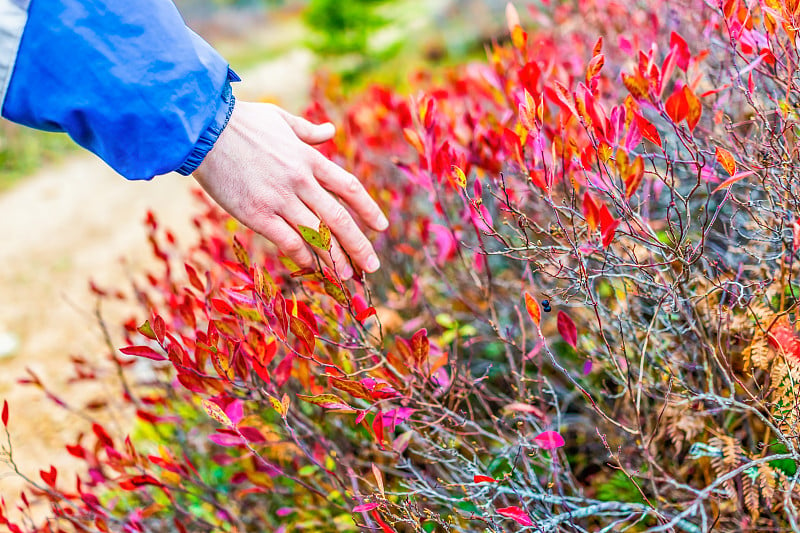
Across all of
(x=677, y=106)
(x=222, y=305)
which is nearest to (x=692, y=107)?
(x=677, y=106)

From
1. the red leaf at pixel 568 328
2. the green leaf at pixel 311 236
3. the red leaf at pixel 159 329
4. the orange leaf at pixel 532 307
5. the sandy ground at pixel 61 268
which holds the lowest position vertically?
the sandy ground at pixel 61 268

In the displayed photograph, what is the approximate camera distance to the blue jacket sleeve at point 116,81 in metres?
1.24

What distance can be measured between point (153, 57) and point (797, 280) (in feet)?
5.34

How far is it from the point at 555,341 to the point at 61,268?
17.1 feet

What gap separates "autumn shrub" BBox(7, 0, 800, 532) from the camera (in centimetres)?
133

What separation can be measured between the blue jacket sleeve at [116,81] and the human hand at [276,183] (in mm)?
102

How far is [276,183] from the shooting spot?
1.42 m

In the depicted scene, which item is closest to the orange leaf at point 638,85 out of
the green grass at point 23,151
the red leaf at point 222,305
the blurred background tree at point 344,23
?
the red leaf at point 222,305

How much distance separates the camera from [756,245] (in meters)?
1.69

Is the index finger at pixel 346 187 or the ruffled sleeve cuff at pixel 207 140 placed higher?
the ruffled sleeve cuff at pixel 207 140

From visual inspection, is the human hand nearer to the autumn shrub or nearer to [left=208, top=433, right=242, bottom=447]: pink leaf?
the autumn shrub

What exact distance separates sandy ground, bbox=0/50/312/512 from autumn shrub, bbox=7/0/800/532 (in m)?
1.03

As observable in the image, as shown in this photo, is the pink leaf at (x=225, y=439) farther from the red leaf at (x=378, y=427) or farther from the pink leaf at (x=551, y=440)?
the pink leaf at (x=551, y=440)

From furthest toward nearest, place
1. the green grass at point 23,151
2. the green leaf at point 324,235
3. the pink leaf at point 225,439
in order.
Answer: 1. the green grass at point 23,151
2. the pink leaf at point 225,439
3. the green leaf at point 324,235
